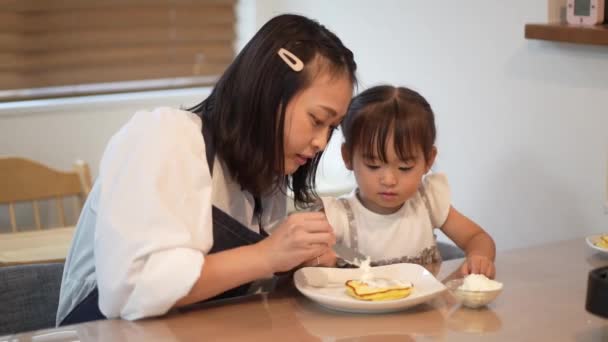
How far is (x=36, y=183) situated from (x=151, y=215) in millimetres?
1593

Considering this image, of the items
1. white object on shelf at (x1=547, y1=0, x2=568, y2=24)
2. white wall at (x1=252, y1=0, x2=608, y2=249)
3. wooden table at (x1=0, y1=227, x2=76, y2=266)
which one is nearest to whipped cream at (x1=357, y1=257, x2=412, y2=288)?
white wall at (x1=252, y1=0, x2=608, y2=249)

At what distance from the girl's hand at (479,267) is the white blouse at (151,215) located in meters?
0.44

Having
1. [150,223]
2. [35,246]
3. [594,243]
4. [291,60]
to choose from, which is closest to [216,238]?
[150,223]

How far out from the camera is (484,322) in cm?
119

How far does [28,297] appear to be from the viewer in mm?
1462

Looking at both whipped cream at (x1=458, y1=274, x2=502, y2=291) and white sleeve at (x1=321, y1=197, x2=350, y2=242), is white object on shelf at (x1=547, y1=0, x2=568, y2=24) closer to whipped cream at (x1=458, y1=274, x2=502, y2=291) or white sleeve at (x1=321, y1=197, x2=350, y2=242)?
white sleeve at (x1=321, y1=197, x2=350, y2=242)

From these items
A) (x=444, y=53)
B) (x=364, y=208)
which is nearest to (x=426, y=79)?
(x=444, y=53)

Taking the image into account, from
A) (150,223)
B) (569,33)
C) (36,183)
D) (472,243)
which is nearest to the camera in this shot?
(150,223)

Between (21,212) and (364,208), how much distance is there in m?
1.62

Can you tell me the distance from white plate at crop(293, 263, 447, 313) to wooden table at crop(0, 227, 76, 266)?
119cm

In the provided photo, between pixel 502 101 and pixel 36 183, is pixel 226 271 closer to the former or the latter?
pixel 502 101

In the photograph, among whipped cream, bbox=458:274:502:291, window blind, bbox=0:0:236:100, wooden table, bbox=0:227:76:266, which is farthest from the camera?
window blind, bbox=0:0:236:100

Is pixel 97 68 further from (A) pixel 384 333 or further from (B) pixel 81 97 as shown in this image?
(A) pixel 384 333

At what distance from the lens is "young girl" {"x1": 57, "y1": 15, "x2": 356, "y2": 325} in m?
1.18
